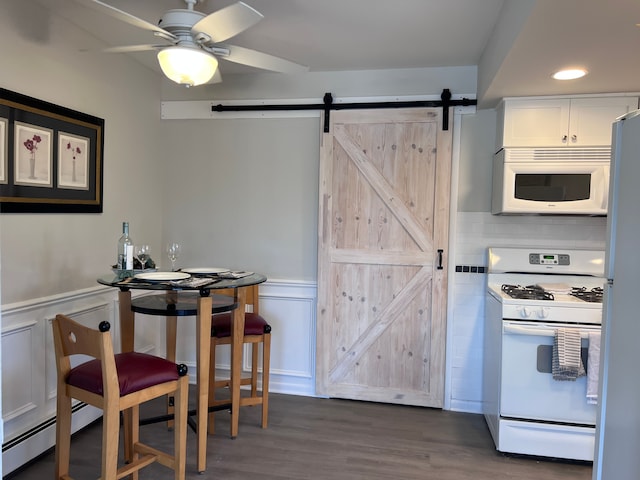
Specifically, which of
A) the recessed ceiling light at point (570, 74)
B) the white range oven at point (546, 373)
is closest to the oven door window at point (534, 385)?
the white range oven at point (546, 373)

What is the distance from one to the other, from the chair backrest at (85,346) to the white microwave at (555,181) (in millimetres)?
2493

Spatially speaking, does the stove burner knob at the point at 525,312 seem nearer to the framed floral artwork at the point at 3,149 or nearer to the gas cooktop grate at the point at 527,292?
the gas cooktop grate at the point at 527,292

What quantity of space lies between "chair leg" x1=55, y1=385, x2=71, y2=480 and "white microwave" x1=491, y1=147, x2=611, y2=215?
276 centimetres

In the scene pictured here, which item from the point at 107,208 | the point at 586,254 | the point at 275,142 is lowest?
the point at 586,254

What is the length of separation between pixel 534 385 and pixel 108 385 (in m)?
2.32

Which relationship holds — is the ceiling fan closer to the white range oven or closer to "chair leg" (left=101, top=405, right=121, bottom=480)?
"chair leg" (left=101, top=405, right=121, bottom=480)

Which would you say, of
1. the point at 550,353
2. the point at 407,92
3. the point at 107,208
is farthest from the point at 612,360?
the point at 107,208

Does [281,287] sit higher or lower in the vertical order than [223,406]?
higher

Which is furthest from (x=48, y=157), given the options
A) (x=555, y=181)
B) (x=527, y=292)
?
(x=555, y=181)

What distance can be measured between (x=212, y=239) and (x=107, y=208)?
0.88m

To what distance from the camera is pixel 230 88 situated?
3740mm

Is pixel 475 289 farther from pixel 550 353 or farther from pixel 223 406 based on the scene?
pixel 223 406

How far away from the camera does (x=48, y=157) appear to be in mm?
2648

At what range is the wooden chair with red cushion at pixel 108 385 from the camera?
1.96 m
